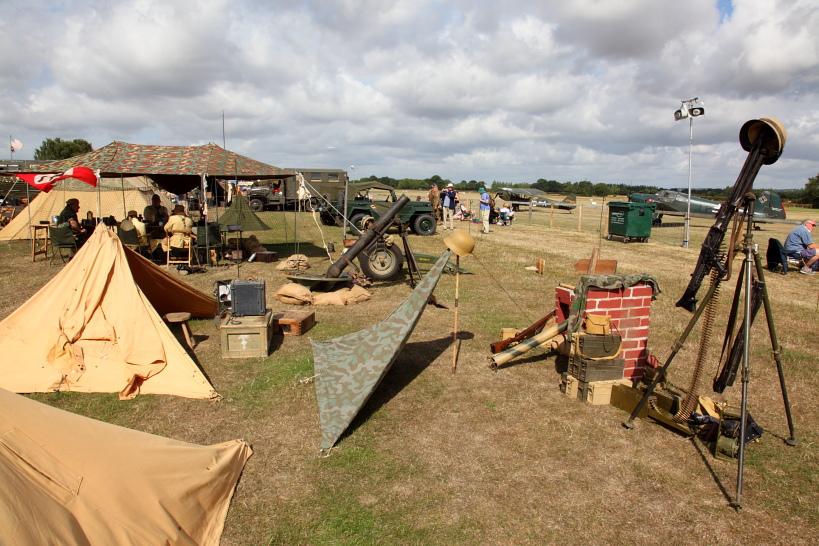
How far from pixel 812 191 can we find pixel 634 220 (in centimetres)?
4058

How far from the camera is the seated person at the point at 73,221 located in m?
12.7

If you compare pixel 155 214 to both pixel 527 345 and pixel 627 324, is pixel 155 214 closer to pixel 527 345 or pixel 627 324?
pixel 527 345

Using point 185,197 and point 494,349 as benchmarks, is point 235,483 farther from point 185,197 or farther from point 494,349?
point 185,197

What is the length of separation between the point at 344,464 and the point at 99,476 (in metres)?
1.97

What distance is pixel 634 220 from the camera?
62.3 feet

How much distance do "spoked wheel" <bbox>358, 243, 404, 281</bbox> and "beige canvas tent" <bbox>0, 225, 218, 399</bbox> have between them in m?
5.50

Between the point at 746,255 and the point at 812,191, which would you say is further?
the point at 812,191

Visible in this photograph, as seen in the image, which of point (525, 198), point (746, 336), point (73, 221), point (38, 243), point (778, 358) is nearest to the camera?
point (746, 336)

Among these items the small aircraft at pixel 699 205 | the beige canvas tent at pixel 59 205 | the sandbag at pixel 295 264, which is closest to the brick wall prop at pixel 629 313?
the sandbag at pixel 295 264

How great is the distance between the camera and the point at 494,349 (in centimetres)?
670

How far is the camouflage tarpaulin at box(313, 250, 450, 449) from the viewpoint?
4.58 metres

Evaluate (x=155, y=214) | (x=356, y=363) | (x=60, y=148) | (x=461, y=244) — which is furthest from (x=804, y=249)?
(x=60, y=148)

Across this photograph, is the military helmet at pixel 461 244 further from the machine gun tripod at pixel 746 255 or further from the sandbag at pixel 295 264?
the sandbag at pixel 295 264

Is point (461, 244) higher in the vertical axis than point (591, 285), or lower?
higher
